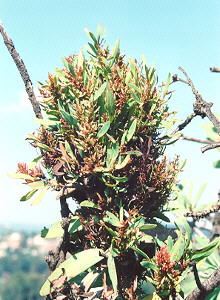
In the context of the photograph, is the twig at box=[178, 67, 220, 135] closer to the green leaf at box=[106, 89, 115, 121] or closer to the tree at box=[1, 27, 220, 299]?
the tree at box=[1, 27, 220, 299]

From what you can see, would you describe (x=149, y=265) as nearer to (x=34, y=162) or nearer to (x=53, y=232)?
(x=53, y=232)

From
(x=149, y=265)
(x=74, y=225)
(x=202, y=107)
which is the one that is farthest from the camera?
(x=202, y=107)

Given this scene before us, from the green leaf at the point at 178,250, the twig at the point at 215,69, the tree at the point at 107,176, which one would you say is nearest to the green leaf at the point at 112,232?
the tree at the point at 107,176

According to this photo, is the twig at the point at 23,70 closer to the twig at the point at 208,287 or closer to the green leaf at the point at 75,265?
the green leaf at the point at 75,265

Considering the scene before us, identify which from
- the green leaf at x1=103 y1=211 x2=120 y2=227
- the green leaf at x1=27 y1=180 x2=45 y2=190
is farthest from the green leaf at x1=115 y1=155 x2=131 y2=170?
the green leaf at x1=27 y1=180 x2=45 y2=190

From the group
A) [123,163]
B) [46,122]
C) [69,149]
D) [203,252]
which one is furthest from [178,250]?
[46,122]

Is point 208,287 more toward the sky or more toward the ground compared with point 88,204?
more toward the ground
